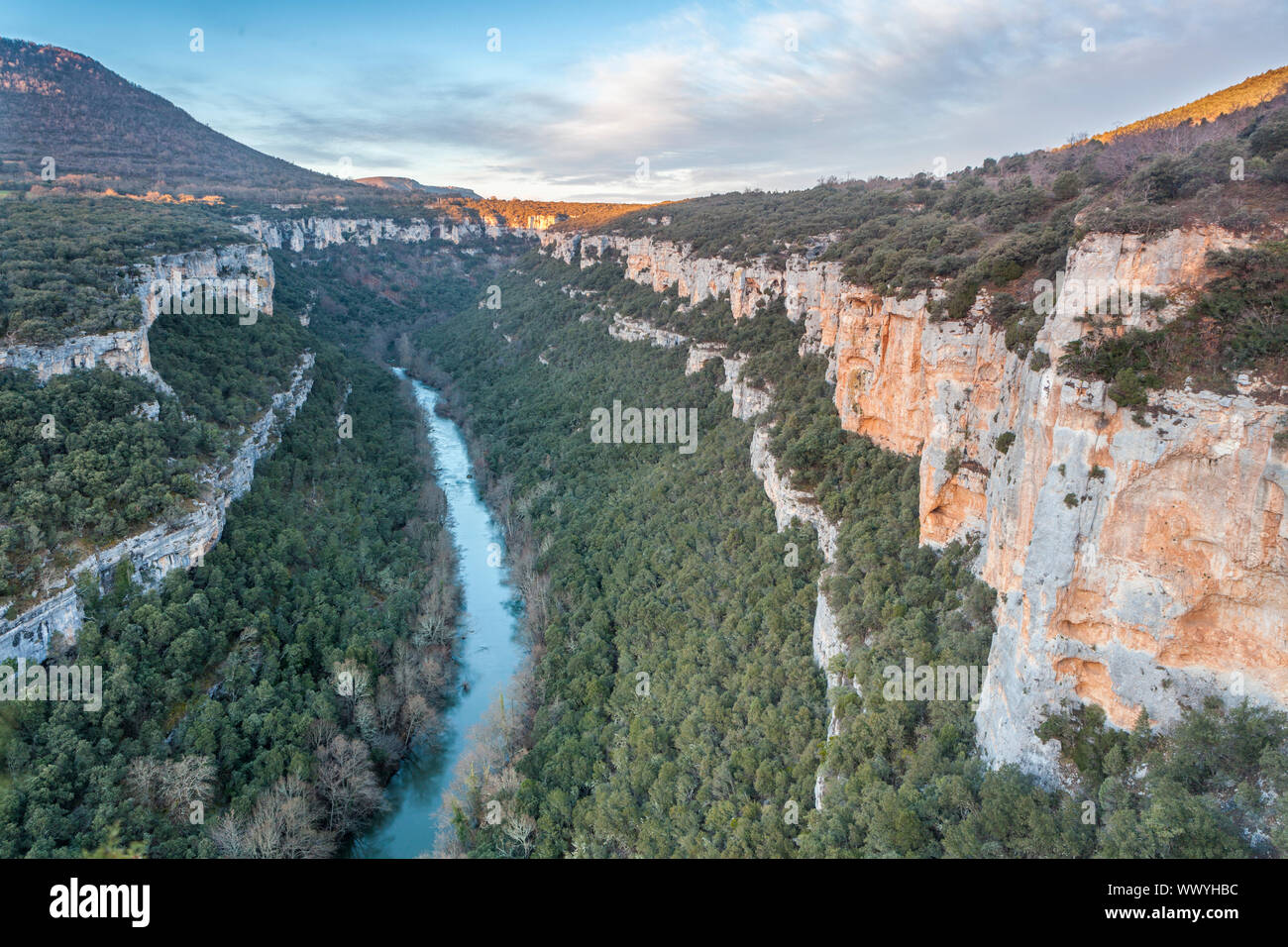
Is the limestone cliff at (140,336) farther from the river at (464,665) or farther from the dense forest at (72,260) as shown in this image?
the river at (464,665)

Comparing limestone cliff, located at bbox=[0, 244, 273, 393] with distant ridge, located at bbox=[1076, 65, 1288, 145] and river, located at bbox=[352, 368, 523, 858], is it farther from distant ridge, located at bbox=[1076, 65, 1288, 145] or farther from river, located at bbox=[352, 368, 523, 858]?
distant ridge, located at bbox=[1076, 65, 1288, 145]

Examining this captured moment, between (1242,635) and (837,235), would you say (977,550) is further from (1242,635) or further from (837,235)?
(837,235)

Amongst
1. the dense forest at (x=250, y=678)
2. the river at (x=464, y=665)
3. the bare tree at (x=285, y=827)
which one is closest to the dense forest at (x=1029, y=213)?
the dense forest at (x=250, y=678)

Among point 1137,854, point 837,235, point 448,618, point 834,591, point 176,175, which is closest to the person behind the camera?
point 1137,854

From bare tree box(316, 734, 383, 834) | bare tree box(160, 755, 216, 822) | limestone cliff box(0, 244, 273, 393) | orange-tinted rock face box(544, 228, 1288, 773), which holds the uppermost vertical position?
limestone cliff box(0, 244, 273, 393)

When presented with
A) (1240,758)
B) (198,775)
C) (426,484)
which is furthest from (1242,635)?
(426,484)

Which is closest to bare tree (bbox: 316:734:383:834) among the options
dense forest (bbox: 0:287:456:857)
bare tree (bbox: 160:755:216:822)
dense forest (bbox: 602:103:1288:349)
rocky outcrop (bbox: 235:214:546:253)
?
dense forest (bbox: 0:287:456:857)

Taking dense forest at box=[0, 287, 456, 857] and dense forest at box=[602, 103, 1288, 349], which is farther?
dense forest at box=[0, 287, 456, 857]
